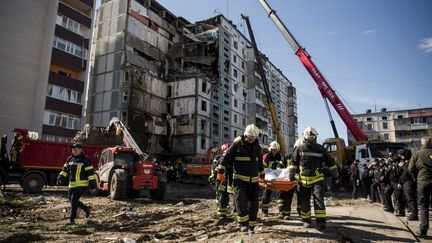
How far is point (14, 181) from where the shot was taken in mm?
14328

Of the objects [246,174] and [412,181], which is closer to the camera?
[246,174]

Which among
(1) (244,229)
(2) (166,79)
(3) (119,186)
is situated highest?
(2) (166,79)

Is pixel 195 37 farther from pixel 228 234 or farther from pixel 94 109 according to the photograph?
pixel 228 234

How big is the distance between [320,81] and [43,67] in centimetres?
2450

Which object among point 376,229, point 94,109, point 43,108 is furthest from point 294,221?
point 94,109

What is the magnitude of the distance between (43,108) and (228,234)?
2699 cm

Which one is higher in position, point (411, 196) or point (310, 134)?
point (310, 134)

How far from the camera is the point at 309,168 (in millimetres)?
6020

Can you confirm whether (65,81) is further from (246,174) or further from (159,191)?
(246,174)

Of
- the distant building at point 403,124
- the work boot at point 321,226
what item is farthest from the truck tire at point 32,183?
the distant building at point 403,124

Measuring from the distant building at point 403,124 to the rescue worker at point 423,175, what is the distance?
5689 centimetres

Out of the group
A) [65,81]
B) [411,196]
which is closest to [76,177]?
[411,196]

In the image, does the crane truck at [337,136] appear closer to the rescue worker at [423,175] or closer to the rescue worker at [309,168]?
the rescue worker at [423,175]

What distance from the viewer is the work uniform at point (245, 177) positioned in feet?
18.0
